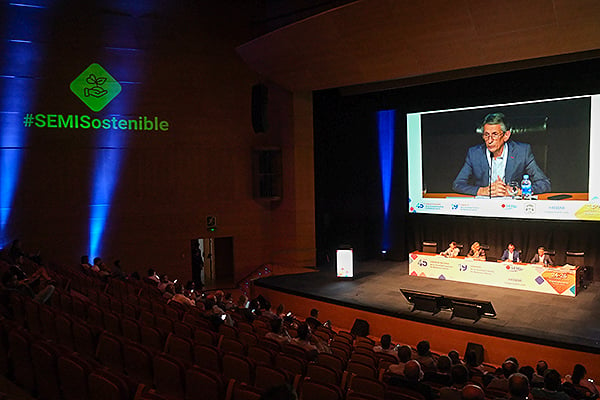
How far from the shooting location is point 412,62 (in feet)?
35.7

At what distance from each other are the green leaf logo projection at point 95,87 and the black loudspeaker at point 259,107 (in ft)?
10.5

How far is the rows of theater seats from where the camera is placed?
11.2ft

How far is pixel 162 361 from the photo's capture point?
3.78m

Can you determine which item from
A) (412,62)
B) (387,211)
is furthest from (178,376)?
(387,211)

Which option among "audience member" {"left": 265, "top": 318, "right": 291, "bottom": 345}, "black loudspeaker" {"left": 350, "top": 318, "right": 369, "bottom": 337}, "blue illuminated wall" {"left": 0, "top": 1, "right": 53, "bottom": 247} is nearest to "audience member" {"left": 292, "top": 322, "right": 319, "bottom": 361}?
"audience member" {"left": 265, "top": 318, "right": 291, "bottom": 345}

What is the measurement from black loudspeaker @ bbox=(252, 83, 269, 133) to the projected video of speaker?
4110 mm

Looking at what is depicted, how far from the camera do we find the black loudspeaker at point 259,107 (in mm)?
11578

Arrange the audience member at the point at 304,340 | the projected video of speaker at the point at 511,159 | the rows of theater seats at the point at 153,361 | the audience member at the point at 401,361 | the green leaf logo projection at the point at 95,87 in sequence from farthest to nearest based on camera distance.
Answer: the green leaf logo projection at the point at 95,87 < the projected video of speaker at the point at 511,159 < the audience member at the point at 304,340 < the audience member at the point at 401,361 < the rows of theater seats at the point at 153,361

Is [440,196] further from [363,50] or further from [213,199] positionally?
[213,199]

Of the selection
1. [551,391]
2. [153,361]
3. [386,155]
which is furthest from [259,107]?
[551,391]

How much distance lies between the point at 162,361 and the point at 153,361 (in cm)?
16

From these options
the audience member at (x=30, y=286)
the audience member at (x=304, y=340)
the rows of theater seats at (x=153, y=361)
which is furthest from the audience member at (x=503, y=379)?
the audience member at (x=30, y=286)

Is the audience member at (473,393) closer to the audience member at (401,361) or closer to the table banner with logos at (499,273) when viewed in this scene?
the audience member at (401,361)

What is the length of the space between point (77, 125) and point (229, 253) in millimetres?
4958
